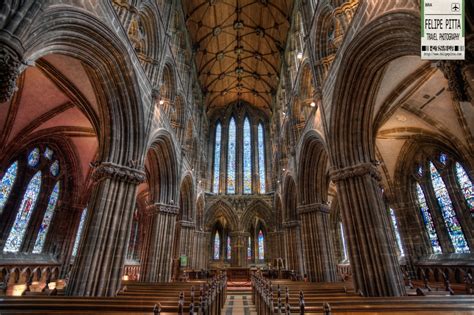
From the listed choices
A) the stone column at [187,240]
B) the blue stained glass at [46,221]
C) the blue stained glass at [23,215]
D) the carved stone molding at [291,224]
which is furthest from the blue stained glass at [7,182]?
the carved stone molding at [291,224]

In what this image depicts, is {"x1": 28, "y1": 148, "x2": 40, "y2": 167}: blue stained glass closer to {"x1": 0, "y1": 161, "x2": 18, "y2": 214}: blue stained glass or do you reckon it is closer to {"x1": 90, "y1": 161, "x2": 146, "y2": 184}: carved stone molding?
{"x1": 0, "y1": 161, "x2": 18, "y2": 214}: blue stained glass

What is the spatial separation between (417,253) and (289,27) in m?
17.2

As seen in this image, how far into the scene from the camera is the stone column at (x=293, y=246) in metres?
16.5

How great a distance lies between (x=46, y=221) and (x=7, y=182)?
3.47m

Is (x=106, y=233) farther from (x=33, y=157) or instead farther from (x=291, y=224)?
(x=291, y=224)

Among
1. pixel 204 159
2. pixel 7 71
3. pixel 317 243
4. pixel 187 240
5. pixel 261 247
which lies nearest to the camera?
pixel 7 71

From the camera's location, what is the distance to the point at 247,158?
26266 mm

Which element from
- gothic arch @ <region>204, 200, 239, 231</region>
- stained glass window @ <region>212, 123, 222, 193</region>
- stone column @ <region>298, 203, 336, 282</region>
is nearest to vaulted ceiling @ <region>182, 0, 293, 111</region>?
stained glass window @ <region>212, 123, 222, 193</region>

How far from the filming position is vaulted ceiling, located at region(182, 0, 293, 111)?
18688 millimetres

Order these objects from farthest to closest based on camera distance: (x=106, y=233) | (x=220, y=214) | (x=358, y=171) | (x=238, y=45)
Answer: (x=220, y=214) < (x=238, y=45) < (x=358, y=171) < (x=106, y=233)

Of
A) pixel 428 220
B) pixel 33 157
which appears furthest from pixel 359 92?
pixel 33 157

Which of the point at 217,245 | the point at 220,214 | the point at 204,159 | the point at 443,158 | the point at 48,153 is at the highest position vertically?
the point at 204,159

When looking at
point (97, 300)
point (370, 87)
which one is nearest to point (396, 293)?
point (370, 87)

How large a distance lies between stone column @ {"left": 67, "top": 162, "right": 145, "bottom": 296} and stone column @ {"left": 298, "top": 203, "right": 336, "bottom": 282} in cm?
896
